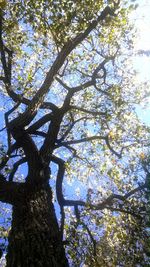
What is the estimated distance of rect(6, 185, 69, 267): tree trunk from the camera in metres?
6.63

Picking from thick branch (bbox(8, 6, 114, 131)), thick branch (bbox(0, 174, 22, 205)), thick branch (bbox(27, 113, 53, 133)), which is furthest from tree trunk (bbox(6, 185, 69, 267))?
thick branch (bbox(27, 113, 53, 133))

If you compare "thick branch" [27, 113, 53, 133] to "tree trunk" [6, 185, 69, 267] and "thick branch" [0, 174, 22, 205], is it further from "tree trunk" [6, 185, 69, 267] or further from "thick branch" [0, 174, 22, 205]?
"tree trunk" [6, 185, 69, 267]

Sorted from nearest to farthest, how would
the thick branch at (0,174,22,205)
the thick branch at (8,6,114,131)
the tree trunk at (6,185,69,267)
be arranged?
the tree trunk at (6,185,69,267), the thick branch at (0,174,22,205), the thick branch at (8,6,114,131)

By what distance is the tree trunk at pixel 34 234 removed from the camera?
6633mm

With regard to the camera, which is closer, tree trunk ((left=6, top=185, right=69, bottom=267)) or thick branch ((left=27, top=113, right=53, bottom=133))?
tree trunk ((left=6, top=185, right=69, bottom=267))

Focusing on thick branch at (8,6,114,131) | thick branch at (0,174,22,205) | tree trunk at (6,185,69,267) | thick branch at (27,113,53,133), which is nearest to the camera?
tree trunk at (6,185,69,267)

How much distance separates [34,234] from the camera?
726 centimetres

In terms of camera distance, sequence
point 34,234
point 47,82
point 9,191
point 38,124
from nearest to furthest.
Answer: point 34,234 < point 9,191 < point 47,82 < point 38,124

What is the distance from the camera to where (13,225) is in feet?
26.1

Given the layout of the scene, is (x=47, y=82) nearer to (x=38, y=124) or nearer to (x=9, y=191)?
(x=38, y=124)

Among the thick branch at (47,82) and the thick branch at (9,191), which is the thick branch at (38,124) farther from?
the thick branch at (9,191)

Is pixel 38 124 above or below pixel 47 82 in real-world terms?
below

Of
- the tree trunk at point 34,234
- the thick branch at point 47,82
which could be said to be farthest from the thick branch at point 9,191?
the thick branch at point 47,82

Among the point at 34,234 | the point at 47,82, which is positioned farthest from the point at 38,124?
the point at 34,234
